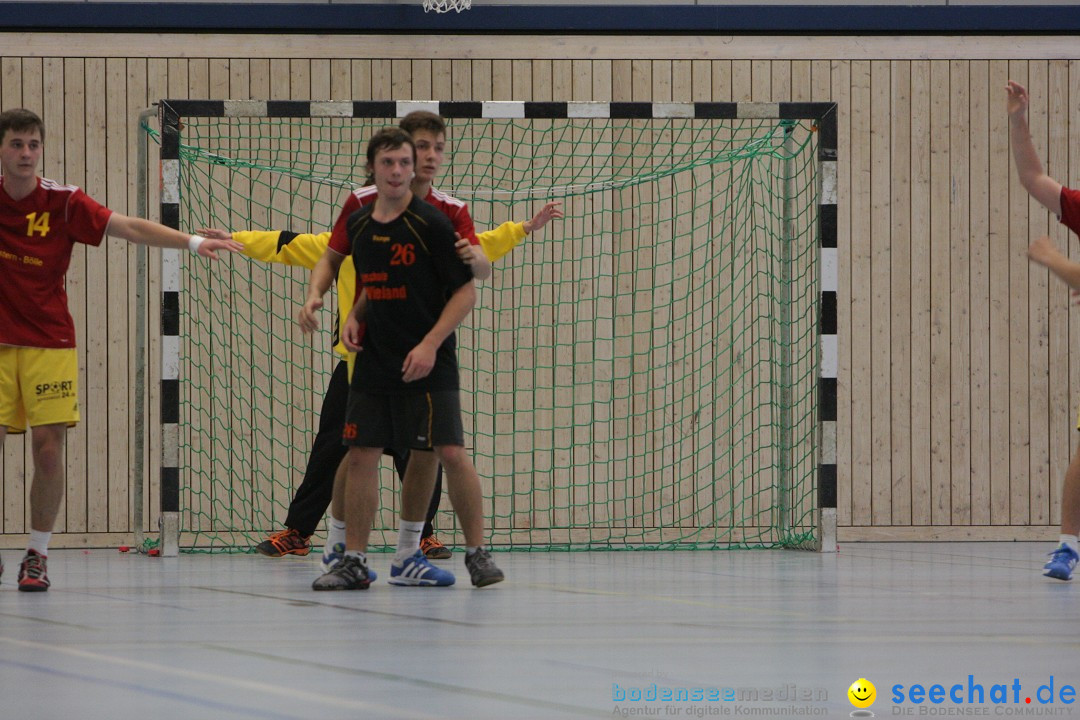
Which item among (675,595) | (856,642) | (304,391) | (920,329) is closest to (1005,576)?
(675,595)

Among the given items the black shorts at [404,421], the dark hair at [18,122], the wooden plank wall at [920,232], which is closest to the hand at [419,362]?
the black shorts at [404,421]

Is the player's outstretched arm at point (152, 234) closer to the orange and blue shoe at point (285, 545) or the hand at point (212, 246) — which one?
the hand at point (212, 246)

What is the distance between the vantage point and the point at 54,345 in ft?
18.4

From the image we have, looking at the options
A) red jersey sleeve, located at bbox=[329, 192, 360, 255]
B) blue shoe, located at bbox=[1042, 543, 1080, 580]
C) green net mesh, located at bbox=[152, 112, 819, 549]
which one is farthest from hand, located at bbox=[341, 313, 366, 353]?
green net mesh, located at bbox=[152, 112, 819, 549]

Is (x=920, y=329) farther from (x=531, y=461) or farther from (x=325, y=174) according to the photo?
(x=325, y=174)

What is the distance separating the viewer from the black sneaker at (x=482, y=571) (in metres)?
5.49

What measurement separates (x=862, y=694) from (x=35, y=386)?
3857mm

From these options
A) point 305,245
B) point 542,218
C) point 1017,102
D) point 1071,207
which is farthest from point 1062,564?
point 305,245

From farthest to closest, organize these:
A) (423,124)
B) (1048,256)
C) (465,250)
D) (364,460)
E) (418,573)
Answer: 1. (423,124)
2. (418,573)
3. (364,460)
4. (465,250)
5. (1048,256)

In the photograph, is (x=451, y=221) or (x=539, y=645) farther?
(x=451, y=221)

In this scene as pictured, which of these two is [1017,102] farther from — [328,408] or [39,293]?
[39,293]

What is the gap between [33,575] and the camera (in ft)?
18.3

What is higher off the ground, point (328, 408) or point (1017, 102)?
point (1017, 102)

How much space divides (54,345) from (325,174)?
4227mm
